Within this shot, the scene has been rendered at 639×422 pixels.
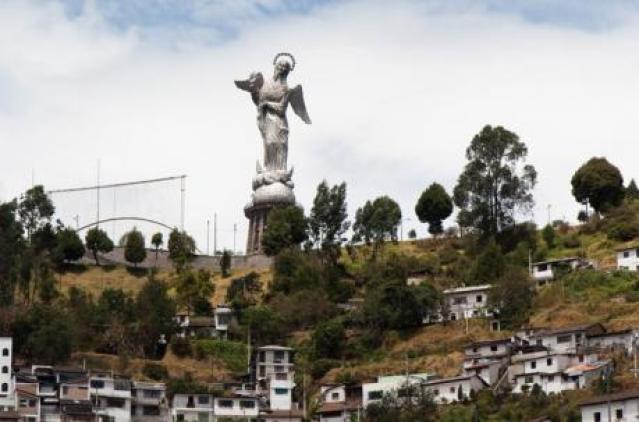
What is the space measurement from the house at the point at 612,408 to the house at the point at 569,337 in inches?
272

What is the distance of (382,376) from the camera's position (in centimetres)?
7294

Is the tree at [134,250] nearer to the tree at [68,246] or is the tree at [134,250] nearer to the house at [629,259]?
the tree at [68,246]

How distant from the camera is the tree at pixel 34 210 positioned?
297 feet

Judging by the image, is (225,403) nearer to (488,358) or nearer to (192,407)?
(192,407)

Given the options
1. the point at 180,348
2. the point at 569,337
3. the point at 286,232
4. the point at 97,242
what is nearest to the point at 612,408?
the point at 569,337

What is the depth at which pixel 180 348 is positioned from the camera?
78.5 m

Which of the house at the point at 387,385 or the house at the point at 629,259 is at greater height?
the house at the point at 629,259

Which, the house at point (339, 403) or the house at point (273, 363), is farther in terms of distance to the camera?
the house at point (273, 363)

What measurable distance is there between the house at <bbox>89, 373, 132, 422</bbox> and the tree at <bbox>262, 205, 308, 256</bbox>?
1743 cm

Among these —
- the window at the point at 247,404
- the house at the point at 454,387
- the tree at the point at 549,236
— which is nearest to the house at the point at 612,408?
the house at the point at 454,387

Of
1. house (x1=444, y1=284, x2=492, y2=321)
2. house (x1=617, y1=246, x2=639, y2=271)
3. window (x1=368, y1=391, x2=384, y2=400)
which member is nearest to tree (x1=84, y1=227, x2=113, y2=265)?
house (x1=444, y1=284, x2=492, y2=321)

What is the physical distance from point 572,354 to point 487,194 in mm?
18250

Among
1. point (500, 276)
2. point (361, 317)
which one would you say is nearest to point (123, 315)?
point (361, 317)

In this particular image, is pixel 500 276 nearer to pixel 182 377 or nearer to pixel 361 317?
pixel 361 317
